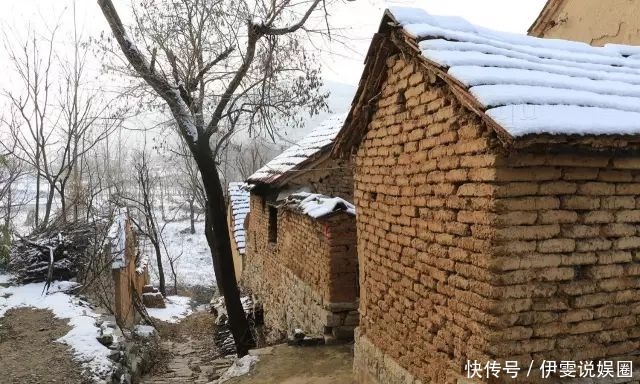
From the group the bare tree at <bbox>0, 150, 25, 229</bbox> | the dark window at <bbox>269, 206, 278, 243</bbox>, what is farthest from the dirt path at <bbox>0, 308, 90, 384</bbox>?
the bare tree at <bbox>0, 150, 25, 229</bbox>

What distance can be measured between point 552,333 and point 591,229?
69 cm

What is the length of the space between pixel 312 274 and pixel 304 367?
5.42ft

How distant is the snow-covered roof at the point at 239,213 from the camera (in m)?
17.0

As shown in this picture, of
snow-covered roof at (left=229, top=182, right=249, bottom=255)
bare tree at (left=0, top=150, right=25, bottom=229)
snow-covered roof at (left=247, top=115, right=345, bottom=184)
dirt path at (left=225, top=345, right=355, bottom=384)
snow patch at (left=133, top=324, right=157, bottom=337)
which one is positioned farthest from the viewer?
snow-covered roof at (left=229, top=182, right=249, bottom=255)

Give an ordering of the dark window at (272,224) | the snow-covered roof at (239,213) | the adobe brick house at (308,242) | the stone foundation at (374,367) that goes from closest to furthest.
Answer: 1. the stone foundation at (374,367)
2. the adobe brick house at (308,242)
3. the dark window at (272,224)
4. the snow-covered roof at (239,213)

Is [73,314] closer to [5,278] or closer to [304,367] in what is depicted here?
[5,278]

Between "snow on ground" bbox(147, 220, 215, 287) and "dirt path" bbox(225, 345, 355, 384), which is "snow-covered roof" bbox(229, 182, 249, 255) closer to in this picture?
"snow on ground" bbox(147, 220, 215, 287)

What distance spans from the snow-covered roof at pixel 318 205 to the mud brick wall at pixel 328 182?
1342mm

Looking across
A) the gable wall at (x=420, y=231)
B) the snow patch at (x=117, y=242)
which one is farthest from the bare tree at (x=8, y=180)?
the gable wall at (x=420, y=231)

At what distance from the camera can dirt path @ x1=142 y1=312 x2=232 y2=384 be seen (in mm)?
9203

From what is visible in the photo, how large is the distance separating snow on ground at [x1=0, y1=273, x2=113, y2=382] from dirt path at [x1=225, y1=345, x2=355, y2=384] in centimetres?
261

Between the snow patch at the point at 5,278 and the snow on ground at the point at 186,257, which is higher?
the snow patch at the point at 5,278

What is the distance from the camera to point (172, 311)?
17703 mm

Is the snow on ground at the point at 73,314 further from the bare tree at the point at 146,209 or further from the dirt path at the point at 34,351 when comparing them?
the bare tree at the point at 146,209
